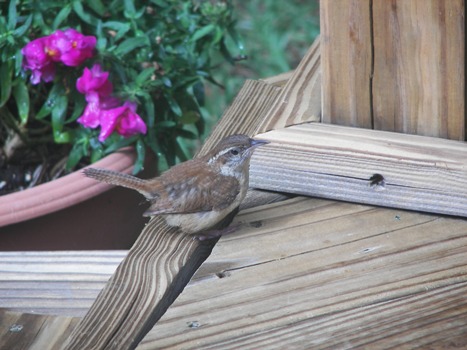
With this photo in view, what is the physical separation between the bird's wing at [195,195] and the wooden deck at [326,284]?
99 millimetres

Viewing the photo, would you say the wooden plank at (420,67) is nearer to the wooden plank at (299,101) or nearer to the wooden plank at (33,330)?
the wooden plank at (299,101)

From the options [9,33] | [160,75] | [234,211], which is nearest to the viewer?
[234,211]

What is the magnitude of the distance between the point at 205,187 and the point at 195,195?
0.04 meters

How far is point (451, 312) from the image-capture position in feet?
6.28

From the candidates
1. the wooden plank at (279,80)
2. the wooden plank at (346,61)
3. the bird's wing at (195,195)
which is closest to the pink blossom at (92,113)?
the wooden plank at (279,80)

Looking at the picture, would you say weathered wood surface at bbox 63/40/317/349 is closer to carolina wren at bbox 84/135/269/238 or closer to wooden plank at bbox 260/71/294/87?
carolina wren at bbox 84/135/269/238

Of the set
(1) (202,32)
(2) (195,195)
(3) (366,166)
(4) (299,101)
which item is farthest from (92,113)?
(3) (366,166)

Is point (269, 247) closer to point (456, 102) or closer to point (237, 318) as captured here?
point (237, 318)

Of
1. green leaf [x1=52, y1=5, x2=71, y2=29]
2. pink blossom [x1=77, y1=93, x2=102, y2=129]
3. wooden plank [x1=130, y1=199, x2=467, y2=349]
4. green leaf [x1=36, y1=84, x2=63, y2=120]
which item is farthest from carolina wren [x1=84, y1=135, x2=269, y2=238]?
green leaf [x1=52, y1=5, x2=71, y2=29]

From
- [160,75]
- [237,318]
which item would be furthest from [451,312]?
[160,75]

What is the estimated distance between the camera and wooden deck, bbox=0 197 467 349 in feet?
6.07

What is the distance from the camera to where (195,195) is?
284 centimetres

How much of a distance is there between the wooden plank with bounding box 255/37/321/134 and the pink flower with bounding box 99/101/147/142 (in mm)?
880

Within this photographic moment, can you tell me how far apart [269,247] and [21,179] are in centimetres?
224
